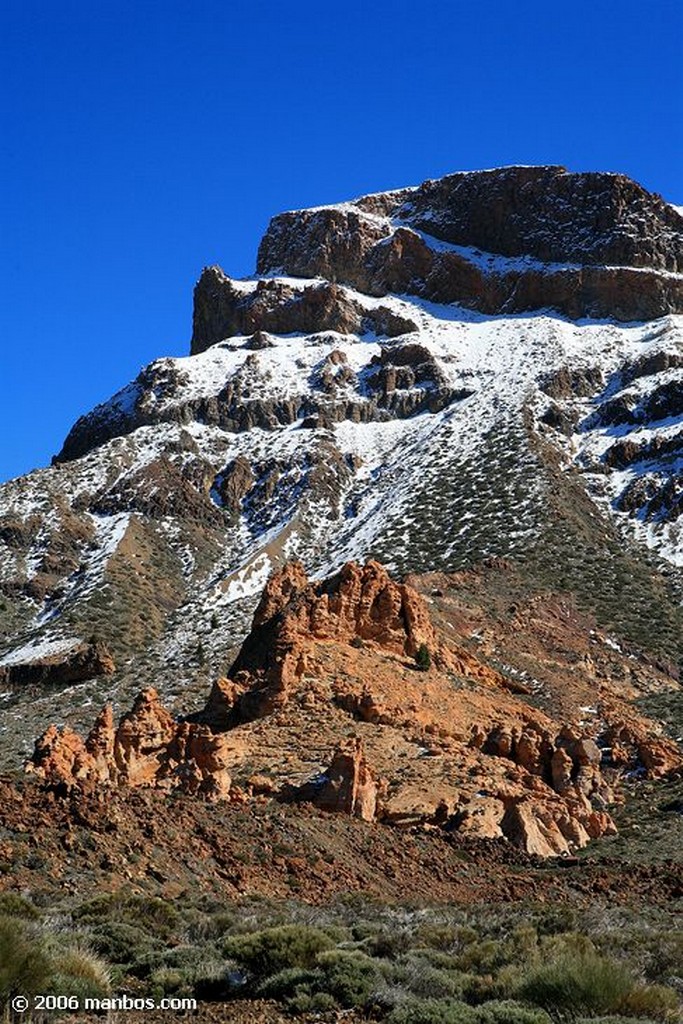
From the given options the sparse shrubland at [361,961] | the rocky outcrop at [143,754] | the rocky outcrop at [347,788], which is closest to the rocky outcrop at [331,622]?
the rocky outcrop at [143,754]

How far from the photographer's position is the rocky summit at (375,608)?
20.0 m

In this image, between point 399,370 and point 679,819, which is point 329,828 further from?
point 399,370

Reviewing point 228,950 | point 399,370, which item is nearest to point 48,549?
point 399,370

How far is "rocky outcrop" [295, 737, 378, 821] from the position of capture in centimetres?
2758

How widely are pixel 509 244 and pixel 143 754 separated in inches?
5335

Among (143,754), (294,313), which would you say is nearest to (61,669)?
(143,754)

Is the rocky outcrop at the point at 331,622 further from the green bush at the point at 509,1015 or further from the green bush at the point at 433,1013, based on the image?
the green bush at the point at 509,1015

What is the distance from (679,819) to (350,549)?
49.3 meters

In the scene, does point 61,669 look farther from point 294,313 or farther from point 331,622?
point 294,313

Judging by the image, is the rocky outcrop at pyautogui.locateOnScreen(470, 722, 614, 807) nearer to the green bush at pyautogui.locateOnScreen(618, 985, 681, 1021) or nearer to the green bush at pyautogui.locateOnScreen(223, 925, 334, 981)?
the green bush at pyautogui.locateOnScreen(223, 925, 334, 981)

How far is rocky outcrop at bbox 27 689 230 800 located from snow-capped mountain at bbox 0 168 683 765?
19839 mm

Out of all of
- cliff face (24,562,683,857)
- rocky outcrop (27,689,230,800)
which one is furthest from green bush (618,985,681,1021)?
rocky outcrop (27,689,230,800)

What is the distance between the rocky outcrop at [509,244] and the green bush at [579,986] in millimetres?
129377

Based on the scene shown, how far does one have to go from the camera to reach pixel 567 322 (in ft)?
439
